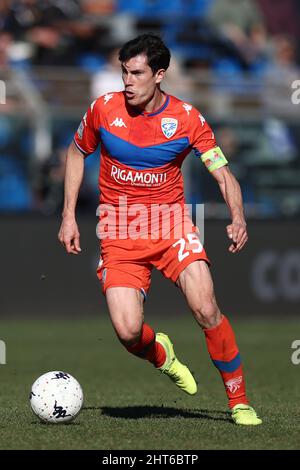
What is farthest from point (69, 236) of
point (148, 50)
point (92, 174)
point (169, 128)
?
point (92, 174)

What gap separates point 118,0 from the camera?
20625mm

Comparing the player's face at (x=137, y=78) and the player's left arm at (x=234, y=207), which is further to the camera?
the player's face at (x=137, y=78)

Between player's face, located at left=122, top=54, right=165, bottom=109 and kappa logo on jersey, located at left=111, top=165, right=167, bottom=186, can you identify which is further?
kappa logo on jersey, located at left=111, top=165, right=167, bottom=186

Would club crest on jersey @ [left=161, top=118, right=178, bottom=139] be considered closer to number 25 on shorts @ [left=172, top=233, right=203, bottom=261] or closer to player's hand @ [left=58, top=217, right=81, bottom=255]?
number 25 on shorts @ [left=172, top=233, right=203, bottom=261]

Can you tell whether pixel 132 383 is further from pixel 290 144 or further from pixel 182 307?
pixel 290 144

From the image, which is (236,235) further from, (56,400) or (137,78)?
(56,400)

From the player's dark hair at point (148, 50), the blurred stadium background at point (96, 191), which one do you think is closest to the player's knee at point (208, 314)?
the player's dark hair at point (148, 50)

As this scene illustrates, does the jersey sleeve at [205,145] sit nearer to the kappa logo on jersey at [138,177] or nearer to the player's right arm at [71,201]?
the kappa logo on jersey at [138,177]

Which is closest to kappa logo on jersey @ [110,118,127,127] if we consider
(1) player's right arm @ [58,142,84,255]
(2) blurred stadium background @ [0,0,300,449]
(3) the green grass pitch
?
(1) player's right arm @ [58,142,84,255]

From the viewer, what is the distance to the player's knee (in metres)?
7.15

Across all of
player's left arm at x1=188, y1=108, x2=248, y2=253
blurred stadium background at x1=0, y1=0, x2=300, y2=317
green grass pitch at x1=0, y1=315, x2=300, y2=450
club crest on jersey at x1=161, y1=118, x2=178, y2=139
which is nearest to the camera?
green grass pitch at x1=0, y1=315, x2=300, y2=450

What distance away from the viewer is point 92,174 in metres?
16.3

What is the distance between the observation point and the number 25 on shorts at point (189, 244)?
24.3ft

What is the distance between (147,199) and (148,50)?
107 centimetres
